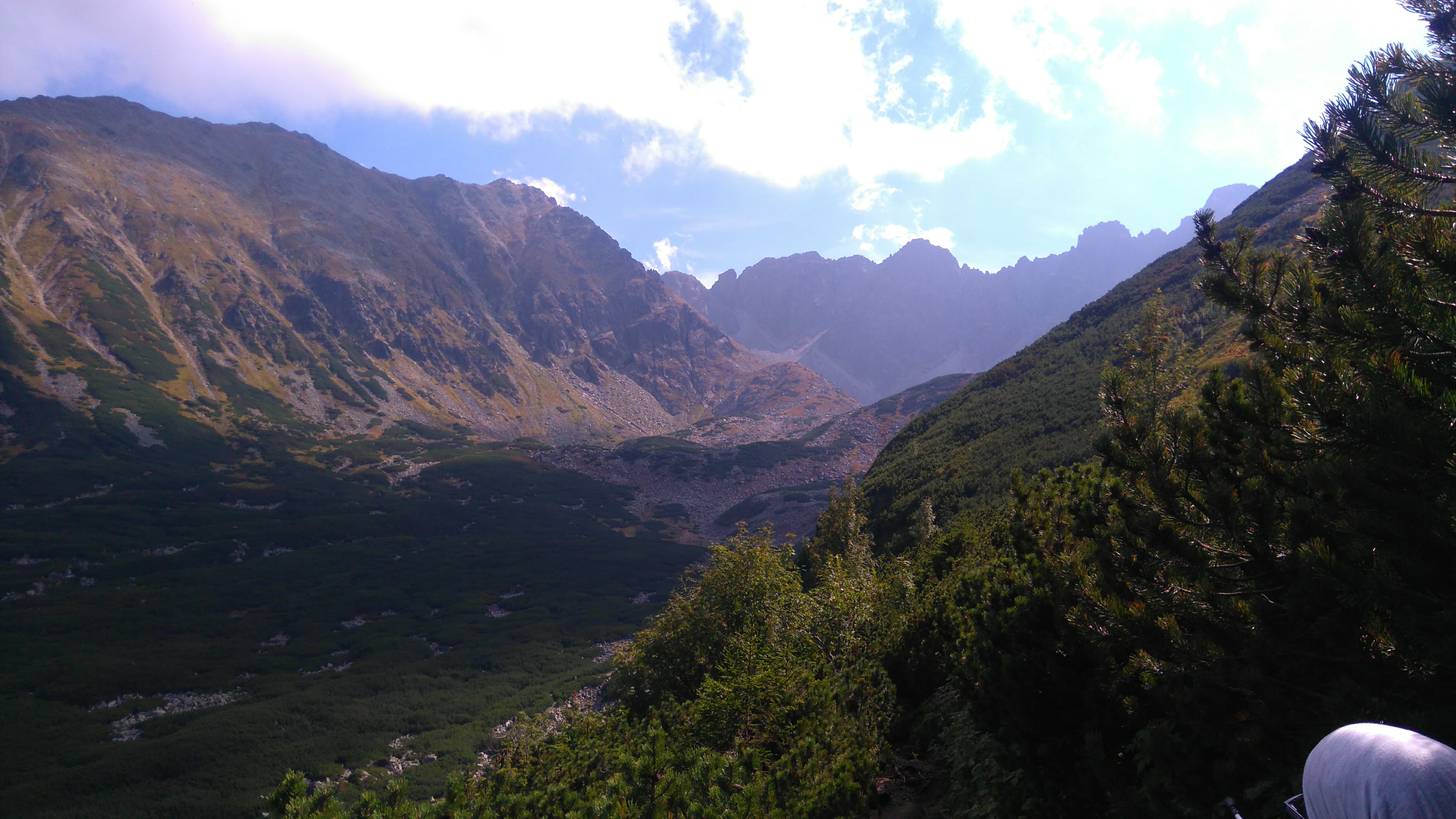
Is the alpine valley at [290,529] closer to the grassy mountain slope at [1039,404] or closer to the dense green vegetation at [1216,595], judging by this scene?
the grassy mountain slope at [1039,404]

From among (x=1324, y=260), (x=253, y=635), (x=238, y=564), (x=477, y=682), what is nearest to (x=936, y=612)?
(x=1324, y=260)

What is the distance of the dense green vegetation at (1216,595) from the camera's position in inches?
155

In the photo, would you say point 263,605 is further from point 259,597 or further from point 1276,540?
point 1276,540

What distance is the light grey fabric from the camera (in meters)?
1.96

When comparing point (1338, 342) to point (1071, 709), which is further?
point (1071, 709)

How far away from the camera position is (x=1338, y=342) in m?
4.30

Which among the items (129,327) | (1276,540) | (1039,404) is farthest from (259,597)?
(129,327)

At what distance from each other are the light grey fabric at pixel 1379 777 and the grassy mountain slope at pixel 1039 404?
101 ft

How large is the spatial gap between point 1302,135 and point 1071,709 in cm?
605

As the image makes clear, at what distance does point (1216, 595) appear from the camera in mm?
5070

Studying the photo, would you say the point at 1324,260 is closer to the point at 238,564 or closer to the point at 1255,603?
the point at 1255,603

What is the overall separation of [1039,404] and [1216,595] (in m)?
68.8

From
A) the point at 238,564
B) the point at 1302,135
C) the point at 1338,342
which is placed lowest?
the point at 1338,342

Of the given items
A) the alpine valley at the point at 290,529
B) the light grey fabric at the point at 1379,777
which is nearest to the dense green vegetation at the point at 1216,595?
the light grey fabric at the point at 1379,777
